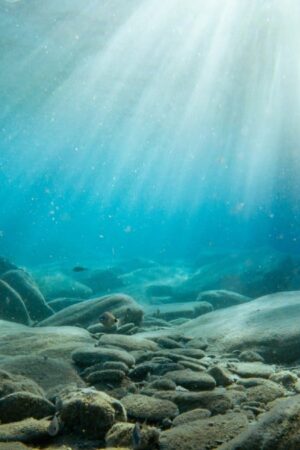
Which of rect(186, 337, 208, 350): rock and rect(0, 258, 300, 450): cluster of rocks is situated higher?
rect(0, 258, 300, 450): cluster of rocks

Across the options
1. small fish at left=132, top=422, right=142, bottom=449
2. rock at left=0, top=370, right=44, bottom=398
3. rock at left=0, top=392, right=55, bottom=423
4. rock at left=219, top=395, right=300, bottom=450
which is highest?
rock at left=219, top=395, right=300, bottom=450

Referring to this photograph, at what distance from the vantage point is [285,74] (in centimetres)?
2252

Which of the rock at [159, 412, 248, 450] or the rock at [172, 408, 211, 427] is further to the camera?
the rock at [172, 408, 211, 427]

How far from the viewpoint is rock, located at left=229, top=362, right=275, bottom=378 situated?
586 centimetres

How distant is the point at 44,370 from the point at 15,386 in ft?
3.80

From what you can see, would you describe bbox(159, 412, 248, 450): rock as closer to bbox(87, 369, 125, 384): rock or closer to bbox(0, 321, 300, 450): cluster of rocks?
bbox(0, 321, 300, 450): cluster of rocks

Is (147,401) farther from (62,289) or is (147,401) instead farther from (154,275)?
(154,275)

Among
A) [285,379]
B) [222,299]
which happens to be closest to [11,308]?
[222,299]

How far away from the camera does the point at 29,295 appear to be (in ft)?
49.3

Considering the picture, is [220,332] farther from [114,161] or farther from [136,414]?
[114,161]

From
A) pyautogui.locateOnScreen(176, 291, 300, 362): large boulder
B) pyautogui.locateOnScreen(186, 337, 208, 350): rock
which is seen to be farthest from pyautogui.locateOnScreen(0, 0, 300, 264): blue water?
pyautogui.locateOnScreen(186, 337, 208, 350): rock

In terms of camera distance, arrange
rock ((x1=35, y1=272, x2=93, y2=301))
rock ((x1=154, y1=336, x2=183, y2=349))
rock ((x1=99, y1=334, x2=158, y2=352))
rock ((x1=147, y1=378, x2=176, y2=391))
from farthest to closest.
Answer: rock ((x1=35, y1=272, x2=93, y2=301))
rock ((x1=154, y1=336, x2=183, y2=349))
rock ((x1=99, y1=334, x2=158, y2=352))
rock ((x1=147, y1=378, x2=176, y2=391))

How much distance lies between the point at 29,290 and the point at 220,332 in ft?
28.3

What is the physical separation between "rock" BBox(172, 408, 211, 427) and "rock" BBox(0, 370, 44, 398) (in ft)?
5.23
